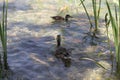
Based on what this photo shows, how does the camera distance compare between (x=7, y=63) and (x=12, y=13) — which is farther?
(x=12, y=13)

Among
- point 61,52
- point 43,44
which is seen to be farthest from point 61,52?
point 43,44

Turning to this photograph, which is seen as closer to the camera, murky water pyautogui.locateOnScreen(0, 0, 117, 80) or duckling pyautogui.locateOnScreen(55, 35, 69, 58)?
murky water pyautogui.locateOnScreen(0, 0, 117, 80)

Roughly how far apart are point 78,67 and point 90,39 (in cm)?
91

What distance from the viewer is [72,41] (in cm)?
440

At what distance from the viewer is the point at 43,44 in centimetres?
427

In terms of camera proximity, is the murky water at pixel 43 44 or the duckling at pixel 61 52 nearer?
the murky water at pixel 43 44

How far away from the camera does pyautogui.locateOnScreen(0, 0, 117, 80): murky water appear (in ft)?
11.4

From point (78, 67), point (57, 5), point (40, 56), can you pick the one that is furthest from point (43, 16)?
point (78, 67)

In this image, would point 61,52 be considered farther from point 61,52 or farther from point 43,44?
point 43,44

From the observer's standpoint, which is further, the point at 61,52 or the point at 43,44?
the point at 43,44

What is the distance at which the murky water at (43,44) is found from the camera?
3.49 meters

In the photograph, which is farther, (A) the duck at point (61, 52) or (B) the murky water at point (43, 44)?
(A) the duck at point (61, 52)

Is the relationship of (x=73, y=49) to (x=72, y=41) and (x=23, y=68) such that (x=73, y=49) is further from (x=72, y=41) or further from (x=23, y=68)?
(x=23, y=68)

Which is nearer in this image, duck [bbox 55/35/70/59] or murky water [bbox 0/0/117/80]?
murky water [bbox 0/0/117/80]
